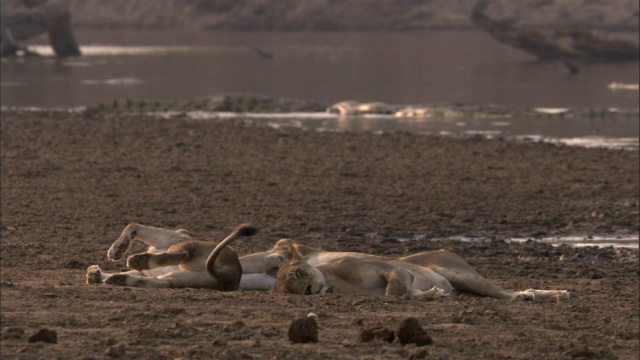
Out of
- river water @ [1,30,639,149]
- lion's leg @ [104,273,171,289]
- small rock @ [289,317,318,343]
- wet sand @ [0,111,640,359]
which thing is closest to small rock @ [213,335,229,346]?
wet sand @ [0,111,640,359]

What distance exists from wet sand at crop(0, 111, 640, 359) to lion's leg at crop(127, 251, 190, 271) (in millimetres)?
419

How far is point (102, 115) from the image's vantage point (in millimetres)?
25750

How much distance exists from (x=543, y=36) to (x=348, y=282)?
42.4 metres

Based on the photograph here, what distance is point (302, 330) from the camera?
6738 millimetres

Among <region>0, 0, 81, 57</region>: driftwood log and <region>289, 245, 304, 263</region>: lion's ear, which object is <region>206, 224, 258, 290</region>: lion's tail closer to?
<region>289, 245, 304, 263</region>: lion's ear

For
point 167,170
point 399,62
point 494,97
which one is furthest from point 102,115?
point 399,62

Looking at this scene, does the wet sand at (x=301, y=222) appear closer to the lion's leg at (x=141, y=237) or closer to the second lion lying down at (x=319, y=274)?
the second lion lying down at (x=319, y=274)

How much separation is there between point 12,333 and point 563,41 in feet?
147

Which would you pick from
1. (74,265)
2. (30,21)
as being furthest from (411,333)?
(30,21)

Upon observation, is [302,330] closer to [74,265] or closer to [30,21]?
[74,265]

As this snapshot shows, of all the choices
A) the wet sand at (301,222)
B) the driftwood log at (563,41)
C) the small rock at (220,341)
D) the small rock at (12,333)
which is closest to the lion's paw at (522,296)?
the wet sand at (301,222)

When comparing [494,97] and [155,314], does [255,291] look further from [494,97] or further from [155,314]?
[494,97]

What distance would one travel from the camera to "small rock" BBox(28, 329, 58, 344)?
6.28 m

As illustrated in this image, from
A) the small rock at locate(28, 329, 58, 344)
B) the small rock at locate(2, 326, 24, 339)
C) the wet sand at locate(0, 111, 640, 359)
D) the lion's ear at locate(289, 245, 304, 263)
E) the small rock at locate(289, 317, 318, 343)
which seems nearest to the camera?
the small rock at locate(28, 329, 58, 344)
